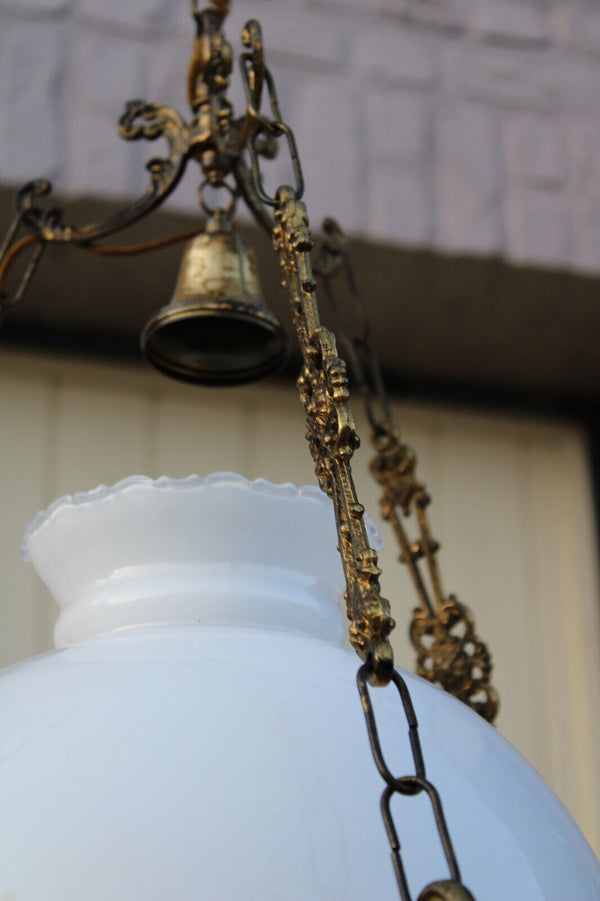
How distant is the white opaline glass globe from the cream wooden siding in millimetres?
535

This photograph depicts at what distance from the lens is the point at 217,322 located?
2.26 ft

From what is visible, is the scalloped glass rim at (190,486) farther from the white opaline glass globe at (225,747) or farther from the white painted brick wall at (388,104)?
the white painted brick wall at (388,104)

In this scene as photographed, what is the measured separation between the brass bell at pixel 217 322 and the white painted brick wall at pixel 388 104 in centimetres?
27

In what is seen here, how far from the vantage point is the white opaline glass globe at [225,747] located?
0.33m

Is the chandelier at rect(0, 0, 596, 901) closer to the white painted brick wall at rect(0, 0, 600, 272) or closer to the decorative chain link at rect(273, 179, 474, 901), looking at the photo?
the decorative chain link at rect(273, 179, 474, 901)

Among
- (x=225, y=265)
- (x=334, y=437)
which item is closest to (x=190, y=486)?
(x=334, y=437)

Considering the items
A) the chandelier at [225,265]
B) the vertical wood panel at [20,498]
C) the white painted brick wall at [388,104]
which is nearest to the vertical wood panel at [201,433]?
the vertical wood panel at [20,498]

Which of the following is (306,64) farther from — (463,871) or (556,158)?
(463,871)

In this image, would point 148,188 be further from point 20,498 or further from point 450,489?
point 450,489

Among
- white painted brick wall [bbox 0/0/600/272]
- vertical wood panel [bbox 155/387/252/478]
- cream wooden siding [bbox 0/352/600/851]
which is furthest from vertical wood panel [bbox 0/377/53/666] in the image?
white painted brick wall [bbox 0/0/600/272]

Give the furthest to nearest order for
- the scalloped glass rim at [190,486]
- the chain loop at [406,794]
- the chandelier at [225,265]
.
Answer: the chandelier at [225,265] < the scalloped glass rim at [190,486] < the chain loop at [406,794]

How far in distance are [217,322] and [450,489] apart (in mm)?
486

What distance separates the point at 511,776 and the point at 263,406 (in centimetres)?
71

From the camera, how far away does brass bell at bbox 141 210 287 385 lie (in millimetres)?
636
